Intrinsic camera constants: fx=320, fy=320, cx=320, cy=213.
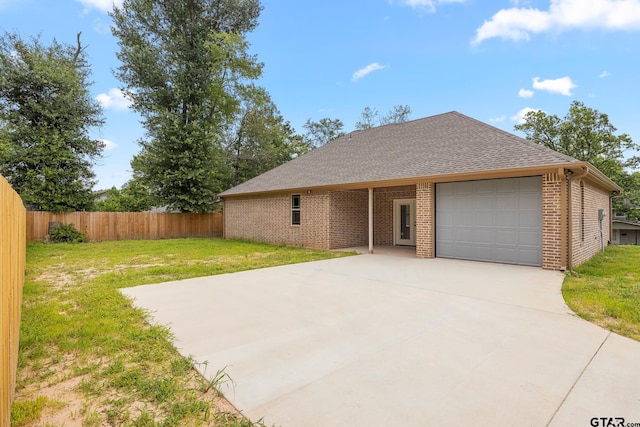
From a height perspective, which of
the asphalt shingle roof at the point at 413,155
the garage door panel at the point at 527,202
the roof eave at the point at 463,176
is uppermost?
the asphalt shingle roof at the point at 413,155

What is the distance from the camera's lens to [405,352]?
10.5ft

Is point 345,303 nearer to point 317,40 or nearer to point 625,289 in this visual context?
point 625,289

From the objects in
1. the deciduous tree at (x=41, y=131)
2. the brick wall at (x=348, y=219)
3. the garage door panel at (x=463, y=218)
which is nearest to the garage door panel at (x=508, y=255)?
the garage door panel at (x=463, y=218)

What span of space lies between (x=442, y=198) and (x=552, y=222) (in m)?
2.82

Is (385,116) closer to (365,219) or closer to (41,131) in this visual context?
(365,219)

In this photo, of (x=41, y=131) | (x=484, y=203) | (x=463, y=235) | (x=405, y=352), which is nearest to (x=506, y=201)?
(x=484, y=203)

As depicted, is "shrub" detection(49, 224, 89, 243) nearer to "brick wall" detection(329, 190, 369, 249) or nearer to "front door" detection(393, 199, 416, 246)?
"brick wall" detection(329, 190, 369, 249)

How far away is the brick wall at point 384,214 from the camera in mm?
13422

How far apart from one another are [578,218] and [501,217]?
196cm

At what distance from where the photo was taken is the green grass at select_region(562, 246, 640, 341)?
4.06 m

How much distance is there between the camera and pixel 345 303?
4.96m

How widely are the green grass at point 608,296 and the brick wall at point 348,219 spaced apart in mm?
7185

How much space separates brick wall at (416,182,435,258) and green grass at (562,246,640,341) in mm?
3499

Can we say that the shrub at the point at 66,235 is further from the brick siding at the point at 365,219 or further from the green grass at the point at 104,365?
the green grass at the point at 104,365
